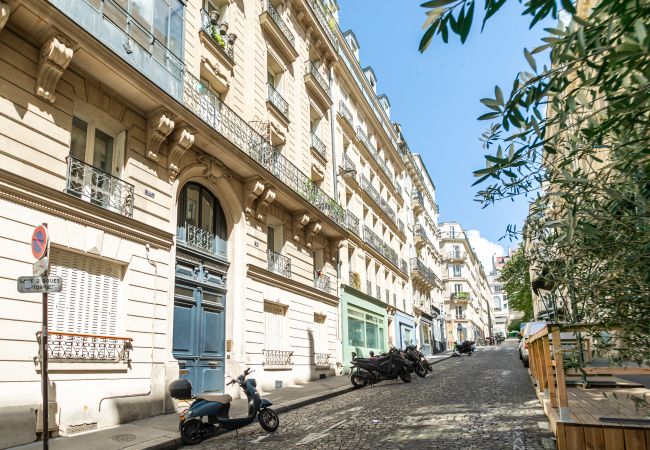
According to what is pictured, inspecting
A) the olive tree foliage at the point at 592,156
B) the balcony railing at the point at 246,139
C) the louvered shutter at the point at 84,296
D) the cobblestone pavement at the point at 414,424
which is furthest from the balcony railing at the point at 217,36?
the olive tree foliage at the point at 592,156

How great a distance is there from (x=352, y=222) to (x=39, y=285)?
1906cm

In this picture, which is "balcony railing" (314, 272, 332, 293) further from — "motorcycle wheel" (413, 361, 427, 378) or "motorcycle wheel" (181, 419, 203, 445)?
"motorcycle wheel" (181, 419, 203, 445)

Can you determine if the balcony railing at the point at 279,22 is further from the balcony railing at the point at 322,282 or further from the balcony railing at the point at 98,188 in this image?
the balcony railing at the point at 98,188

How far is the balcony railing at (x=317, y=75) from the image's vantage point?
21.1 meters

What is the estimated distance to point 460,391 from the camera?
12.1 m

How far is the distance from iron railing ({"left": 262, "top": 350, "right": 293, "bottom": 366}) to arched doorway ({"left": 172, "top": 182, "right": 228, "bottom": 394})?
77.1 inches

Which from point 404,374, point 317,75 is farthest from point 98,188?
point 317,75

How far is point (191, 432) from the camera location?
Result: 7.52 meters

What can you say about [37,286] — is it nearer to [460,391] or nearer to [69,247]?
[69,247]

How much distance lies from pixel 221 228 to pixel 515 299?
45507mm

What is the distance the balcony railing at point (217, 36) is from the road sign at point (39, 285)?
9.66m

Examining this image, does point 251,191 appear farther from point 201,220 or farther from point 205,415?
point 205,415

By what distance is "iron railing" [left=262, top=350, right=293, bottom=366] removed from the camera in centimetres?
1471

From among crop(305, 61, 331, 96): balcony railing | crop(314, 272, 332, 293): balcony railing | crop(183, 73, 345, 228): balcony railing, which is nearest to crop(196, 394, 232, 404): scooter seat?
crop(183, 73, 345, 228): balcony railing
